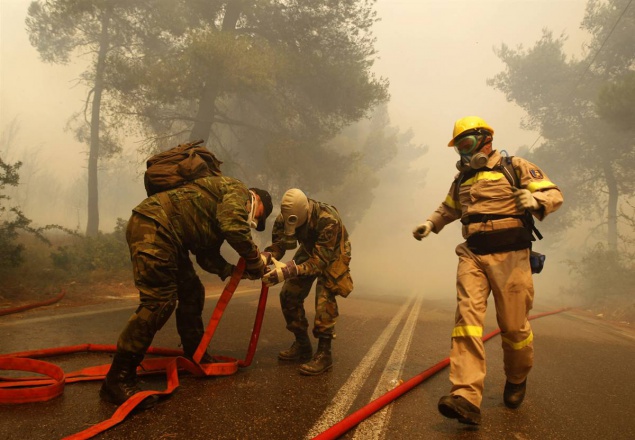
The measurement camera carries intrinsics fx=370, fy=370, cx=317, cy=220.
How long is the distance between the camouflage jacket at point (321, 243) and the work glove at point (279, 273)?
0.23 ft

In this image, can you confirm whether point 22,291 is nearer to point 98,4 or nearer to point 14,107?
point 98,4

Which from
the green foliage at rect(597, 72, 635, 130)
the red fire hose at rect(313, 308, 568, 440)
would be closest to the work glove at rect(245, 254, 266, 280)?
the red fire hose at rect(313, 308, 568, 440)

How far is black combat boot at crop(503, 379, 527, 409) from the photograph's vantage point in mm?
2793

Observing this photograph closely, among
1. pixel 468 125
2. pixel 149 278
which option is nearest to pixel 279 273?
pixel 149 278

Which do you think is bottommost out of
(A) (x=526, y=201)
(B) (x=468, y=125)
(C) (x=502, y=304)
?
(C) (x=502, y=304)

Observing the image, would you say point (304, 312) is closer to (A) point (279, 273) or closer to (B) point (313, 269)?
(B) point (313, 269)

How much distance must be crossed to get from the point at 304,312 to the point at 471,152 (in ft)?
6.76

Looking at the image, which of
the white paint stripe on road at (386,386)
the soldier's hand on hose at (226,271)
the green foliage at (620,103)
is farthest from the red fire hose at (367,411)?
the green foliage at (620,103)

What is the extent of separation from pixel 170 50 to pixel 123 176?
124ft

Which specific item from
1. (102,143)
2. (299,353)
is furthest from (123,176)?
(299,353)

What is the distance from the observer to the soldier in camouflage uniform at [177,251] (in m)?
2.47

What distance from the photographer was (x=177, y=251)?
108 inches

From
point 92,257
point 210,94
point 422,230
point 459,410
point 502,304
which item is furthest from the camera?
point 210,94

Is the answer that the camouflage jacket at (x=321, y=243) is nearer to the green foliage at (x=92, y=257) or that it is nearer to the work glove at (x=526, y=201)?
the work glove at (x=526, y=201)
